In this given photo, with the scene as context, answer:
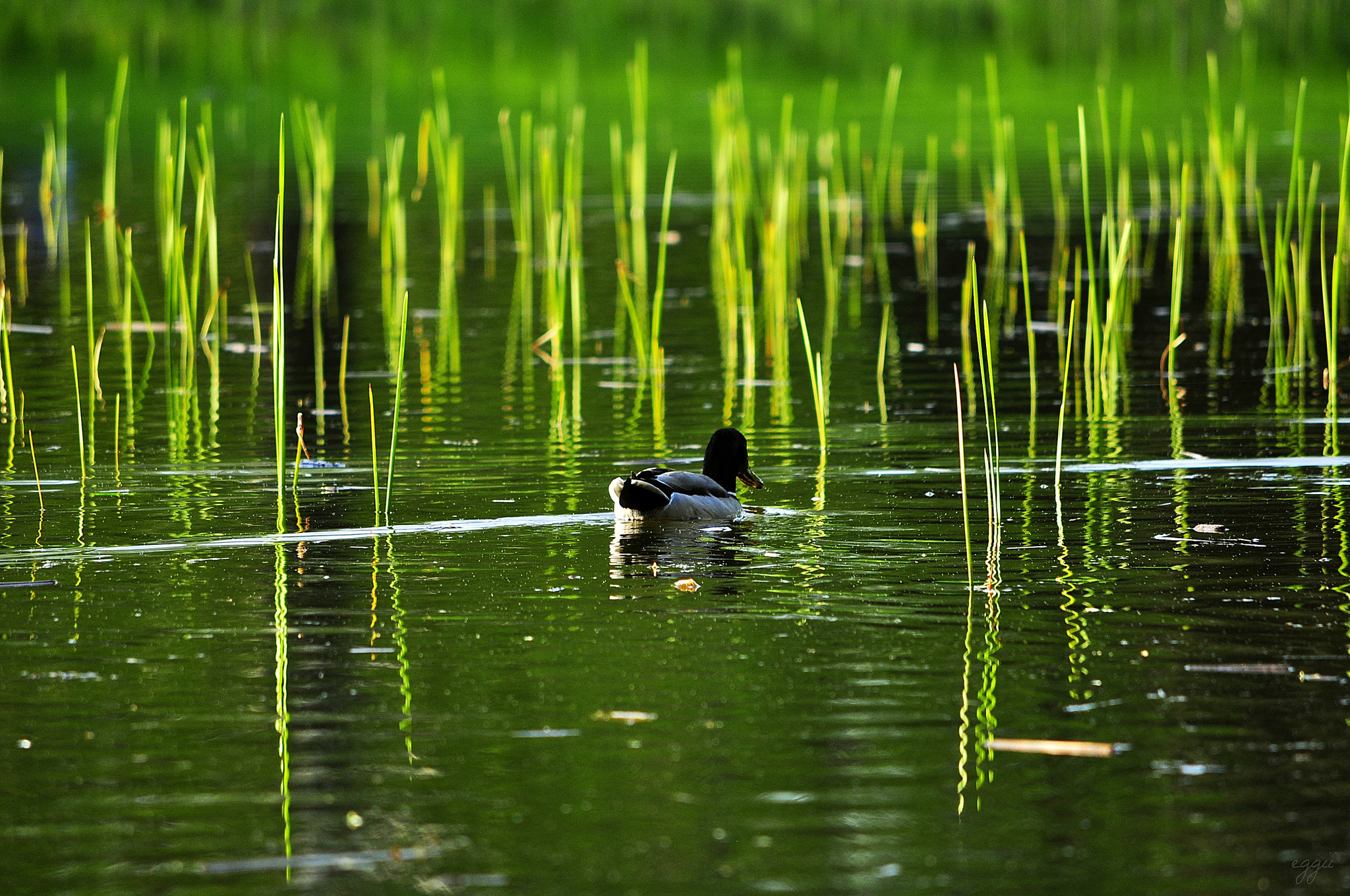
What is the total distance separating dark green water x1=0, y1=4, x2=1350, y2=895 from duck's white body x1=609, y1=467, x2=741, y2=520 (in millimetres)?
94

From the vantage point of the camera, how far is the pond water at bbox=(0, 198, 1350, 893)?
5559mm

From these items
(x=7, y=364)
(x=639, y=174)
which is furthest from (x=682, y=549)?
(x=639, y=174)

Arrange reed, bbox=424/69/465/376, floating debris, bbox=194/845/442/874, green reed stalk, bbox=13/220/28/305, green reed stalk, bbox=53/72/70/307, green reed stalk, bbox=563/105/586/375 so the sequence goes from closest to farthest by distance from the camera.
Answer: floating debris, bbox=194/845/442/874, green reed stalk, bbox=563/105/586/375, reed, bbox=424/69/465/376, green reed stalk, bbox=53/72/70/307, green reed stalk, bbox=13/220/28/305

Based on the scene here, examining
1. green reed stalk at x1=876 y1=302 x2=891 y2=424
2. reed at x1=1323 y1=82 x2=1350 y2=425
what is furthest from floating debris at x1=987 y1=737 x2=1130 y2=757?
green reed stalk at x1=876 y1=302 x2=891 y2=424

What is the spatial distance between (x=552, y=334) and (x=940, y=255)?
27.9ft

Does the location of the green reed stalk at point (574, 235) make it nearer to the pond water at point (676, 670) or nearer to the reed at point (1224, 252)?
the pond water at point (676, 670)

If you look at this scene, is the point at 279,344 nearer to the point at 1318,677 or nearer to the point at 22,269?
the point at 1318,677

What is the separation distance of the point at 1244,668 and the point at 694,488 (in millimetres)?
3733

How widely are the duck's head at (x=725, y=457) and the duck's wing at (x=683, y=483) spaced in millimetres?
212

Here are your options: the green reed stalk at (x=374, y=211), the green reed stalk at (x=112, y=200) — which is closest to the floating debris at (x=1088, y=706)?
the green reed stalk at (x=112, y=200)

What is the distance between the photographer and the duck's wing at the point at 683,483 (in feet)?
32.9

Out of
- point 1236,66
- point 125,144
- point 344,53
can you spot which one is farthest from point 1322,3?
point 125,144

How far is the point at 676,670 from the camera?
7.32 meters

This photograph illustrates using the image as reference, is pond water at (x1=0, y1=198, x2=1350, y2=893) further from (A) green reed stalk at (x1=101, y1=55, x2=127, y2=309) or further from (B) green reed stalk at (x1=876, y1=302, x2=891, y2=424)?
(A) green reed stalk at (x1=101, y1=55, x2=127, y2=309)
